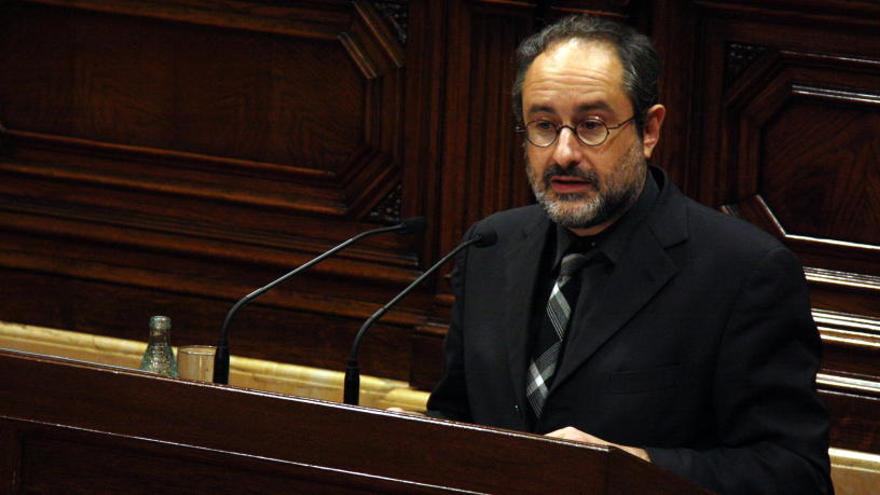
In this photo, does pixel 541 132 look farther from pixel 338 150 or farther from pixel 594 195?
pixel 338 150

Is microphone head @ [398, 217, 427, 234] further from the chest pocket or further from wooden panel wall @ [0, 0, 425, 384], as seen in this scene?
wooden panel wall @ [0, 0, 425, 384]

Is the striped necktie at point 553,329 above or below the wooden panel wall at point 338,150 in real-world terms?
below

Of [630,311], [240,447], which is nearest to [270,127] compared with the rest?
[630,311]

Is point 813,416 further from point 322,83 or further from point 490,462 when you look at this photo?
point 322,83

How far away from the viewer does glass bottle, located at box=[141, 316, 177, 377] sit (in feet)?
9.05

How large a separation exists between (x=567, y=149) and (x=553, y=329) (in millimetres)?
309

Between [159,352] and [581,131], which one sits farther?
[159,352]

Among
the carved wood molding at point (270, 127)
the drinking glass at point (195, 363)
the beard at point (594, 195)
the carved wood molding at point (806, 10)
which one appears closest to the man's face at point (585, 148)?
the beard at point (594, 195)

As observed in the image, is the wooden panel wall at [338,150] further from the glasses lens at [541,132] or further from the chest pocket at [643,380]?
the chest pocket at [643,380]

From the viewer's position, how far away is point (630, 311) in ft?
8.30

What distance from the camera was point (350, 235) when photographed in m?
3.90

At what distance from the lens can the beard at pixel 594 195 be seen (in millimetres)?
2557

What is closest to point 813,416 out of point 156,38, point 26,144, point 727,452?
point 727,452

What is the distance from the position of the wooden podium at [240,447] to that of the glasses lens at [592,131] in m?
0.81
